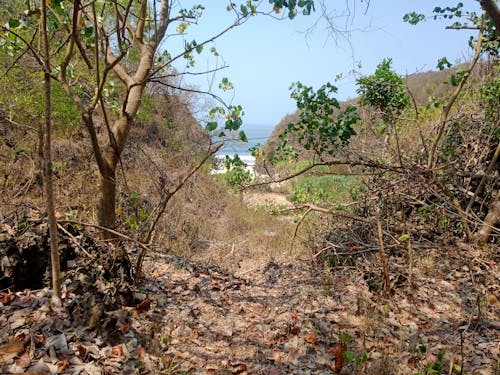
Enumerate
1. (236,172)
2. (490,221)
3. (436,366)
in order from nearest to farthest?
(436,366)
(490,221)
(236,172)

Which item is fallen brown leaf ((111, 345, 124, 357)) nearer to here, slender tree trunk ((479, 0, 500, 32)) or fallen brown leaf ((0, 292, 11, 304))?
fallen brown leaf ((0, 292, 11, 304))

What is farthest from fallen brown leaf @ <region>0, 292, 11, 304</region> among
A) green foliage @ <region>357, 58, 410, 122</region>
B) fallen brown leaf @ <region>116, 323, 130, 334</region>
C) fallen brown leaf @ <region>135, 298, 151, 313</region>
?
green foliage @ <region>357, 58, 410, 122</region>

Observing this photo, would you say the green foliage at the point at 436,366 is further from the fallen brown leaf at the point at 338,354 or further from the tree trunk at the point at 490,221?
the tree trunk at the point at 490,221

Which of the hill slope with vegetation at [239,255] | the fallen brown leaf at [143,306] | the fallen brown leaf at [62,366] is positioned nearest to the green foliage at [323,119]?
the hill slope with vegetation at [239,255]

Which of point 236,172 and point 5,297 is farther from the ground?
point 236,172

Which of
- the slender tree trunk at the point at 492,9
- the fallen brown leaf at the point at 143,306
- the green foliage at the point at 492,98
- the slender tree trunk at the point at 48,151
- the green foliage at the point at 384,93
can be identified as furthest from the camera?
the green foliage at the point at 384,93

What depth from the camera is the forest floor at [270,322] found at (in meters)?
2.06

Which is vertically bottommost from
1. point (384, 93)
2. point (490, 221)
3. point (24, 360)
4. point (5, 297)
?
point (490, 221)

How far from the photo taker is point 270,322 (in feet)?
9.91

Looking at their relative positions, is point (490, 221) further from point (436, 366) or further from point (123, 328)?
point (123, 328)

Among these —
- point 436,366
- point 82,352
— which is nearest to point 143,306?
point 82,352

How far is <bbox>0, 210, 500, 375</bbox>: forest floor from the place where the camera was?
2.06 metres

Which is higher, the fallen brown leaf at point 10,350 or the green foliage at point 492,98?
the green foliage at point 492,98

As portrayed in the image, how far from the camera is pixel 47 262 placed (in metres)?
2.67
